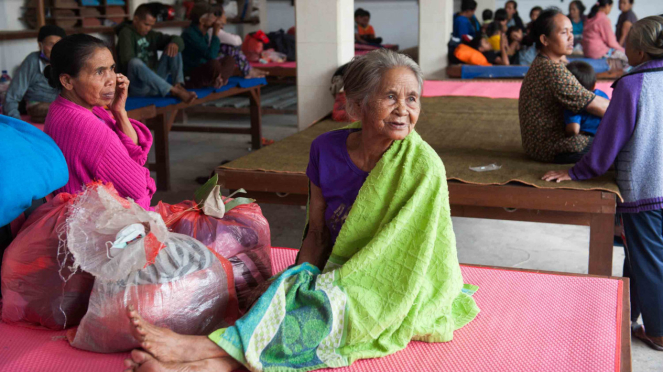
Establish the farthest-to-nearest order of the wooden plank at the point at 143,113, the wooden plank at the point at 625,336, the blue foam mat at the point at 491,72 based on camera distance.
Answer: the blue foam mat at the point at 491,72 → the wooden plank at the point at 143,113 → the wooden plank at the point at 625,336

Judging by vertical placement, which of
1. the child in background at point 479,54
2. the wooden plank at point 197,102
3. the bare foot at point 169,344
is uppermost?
the child in background at point 479,54

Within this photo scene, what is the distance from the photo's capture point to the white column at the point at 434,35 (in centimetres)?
755

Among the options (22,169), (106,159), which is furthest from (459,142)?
(22,169)

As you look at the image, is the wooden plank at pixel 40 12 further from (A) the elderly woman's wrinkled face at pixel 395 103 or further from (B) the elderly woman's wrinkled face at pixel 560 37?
(A) the elderly woman's wrinkled face at pixel 395 103

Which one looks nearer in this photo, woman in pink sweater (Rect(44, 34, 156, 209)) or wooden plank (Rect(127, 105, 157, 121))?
woman in pink sweater (Rect(44, 34, 156, 209))

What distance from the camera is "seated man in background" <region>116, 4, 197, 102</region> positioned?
515 cm

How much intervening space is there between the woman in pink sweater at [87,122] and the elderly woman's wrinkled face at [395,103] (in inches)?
33.2

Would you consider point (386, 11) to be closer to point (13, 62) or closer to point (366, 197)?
point (13, 62)

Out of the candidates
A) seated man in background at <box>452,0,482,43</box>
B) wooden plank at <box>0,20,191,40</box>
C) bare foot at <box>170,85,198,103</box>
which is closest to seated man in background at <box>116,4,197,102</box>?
bare foot at <box>170,85,198,103</box>

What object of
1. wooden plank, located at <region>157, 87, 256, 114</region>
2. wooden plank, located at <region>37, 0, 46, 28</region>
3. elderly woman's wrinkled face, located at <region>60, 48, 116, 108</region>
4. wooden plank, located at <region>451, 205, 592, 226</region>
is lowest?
wooden plank, located at <region>451, 205, 592, 226</region>

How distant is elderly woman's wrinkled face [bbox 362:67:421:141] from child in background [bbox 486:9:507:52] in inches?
257

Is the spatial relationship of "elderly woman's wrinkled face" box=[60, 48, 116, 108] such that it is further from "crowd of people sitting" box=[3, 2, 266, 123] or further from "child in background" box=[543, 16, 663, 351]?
"crowd of people sitting" box=[3, 2, 266, 123]

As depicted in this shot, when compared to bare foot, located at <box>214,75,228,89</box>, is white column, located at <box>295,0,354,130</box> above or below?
above

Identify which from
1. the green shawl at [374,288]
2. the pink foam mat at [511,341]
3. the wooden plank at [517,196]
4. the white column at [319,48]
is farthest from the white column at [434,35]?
the green shawl at [374,288]
